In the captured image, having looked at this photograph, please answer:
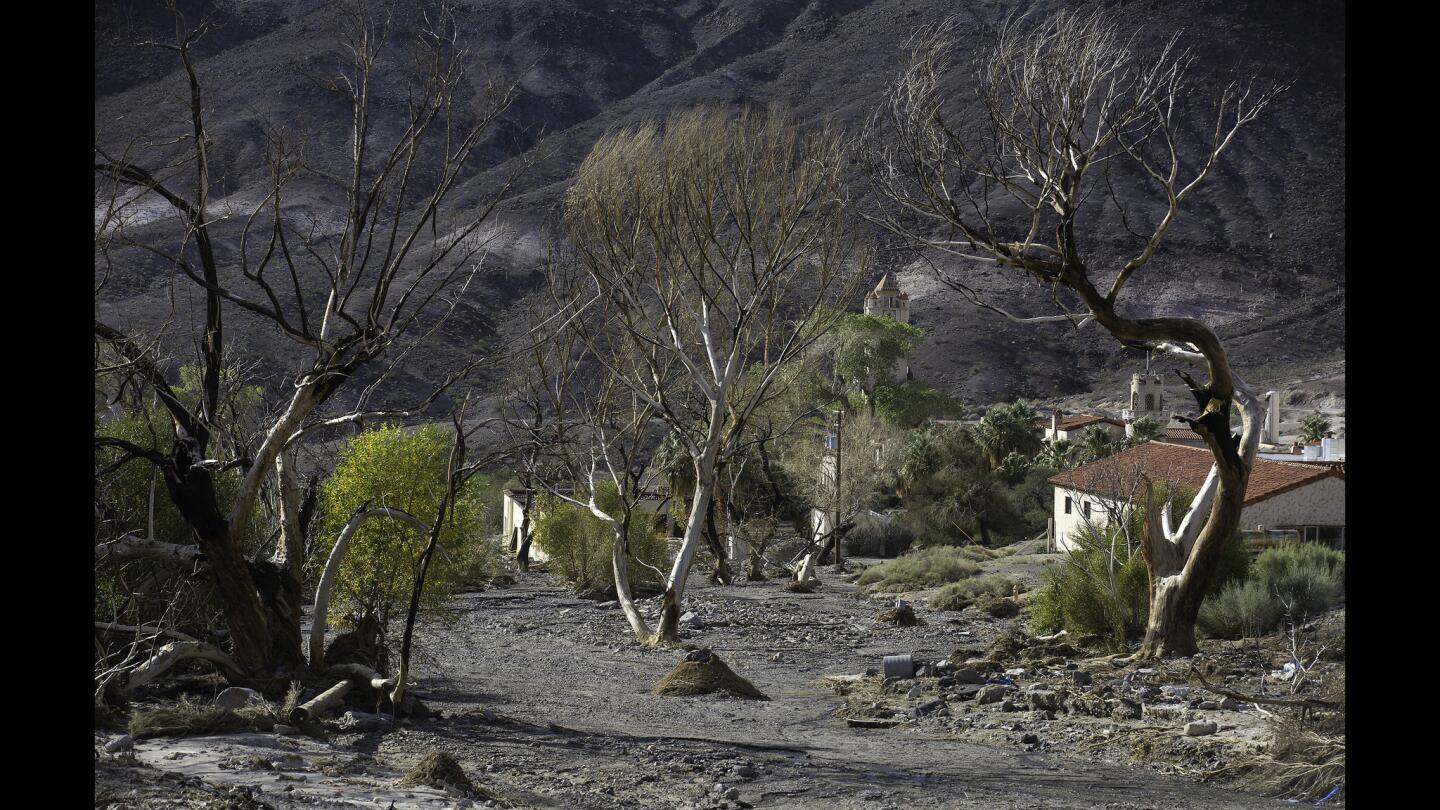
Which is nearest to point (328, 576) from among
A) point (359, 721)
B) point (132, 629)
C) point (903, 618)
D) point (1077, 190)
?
point (359, 721)

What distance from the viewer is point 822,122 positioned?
5609cm

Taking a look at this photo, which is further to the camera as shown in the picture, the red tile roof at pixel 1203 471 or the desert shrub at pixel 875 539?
the desert shrub at pixel 875 539

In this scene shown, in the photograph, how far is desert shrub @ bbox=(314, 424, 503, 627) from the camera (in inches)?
561

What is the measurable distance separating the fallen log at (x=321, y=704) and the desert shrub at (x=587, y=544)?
62.1 ft

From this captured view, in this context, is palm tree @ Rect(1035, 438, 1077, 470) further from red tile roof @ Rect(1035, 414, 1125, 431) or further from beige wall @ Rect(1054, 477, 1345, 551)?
beige wall @ Rect(1054, 477, 1345, 551)

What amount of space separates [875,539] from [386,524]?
101ft

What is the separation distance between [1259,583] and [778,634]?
7.43 metres

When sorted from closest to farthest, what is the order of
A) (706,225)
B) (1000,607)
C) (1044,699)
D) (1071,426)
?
(1044,699) → (706,225) → (1000,607) → (1071,426)

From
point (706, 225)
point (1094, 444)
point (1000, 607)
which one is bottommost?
point (1000, 607)

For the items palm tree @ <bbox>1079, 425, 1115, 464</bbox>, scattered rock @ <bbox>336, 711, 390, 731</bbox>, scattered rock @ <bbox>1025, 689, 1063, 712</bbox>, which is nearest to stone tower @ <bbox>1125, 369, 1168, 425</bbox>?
palm tree @ <bbox>1079, 425, 1115, 464</bbox>

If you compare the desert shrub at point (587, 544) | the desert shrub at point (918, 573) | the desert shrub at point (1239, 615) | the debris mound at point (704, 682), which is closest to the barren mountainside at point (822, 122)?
the desert shrub at point (587, 544)

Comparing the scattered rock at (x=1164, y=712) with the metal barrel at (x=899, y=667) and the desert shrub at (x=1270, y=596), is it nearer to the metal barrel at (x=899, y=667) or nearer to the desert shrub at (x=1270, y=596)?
the metal barrel at (x=899, y=667)

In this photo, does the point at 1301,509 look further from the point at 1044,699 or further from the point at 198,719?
the point at 198,719

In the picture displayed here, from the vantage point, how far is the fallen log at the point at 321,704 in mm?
9719
